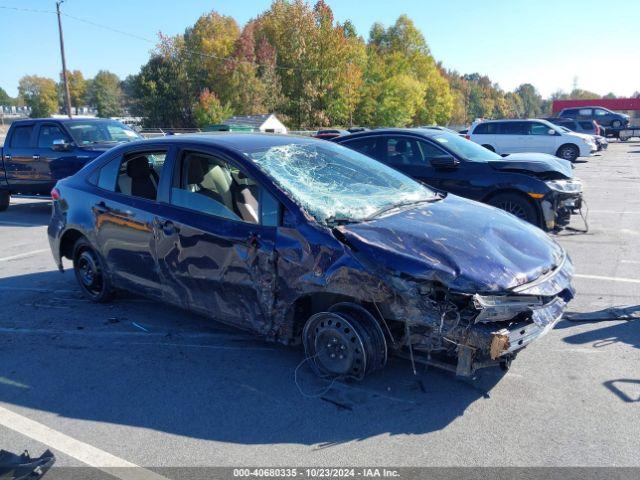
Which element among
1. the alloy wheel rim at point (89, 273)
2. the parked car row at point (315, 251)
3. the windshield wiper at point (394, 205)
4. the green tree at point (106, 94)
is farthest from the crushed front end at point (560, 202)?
the green tree at point (106, 94)

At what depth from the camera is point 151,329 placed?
4.98 m

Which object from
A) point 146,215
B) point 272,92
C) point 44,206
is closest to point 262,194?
point 146,215

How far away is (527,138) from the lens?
20859 millimetres

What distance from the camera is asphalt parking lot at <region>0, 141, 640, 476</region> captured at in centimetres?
309

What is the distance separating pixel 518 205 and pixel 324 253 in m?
5.06

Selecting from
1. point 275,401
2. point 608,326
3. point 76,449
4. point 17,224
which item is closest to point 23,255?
point 17,224

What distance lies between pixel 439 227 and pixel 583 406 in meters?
1.48

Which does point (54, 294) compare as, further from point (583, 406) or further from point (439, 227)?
point (583, 406)

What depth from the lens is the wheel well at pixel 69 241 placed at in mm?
5750

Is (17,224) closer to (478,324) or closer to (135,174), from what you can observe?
(135,174)

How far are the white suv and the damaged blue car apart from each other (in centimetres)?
1686

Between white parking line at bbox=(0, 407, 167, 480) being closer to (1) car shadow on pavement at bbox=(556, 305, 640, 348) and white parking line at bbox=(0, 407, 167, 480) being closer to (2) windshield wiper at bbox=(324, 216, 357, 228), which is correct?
(2) windshield wiper at bbox=(324, 216, 357, 228)

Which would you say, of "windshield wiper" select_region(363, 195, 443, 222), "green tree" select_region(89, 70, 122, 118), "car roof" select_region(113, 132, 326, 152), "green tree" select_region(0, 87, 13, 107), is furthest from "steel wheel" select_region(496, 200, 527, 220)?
"green tree" select_region(0, 87, 13, 107)

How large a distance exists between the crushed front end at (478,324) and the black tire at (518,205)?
434 centimetres
